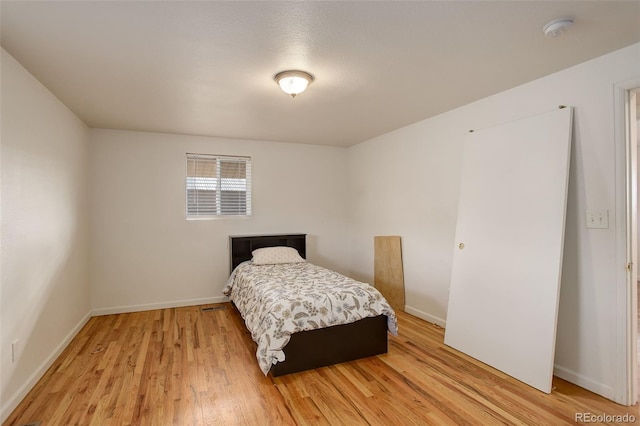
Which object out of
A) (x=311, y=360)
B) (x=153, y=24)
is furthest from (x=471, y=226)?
(x=153, y=24)

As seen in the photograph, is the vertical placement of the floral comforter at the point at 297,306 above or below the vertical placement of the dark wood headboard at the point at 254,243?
below

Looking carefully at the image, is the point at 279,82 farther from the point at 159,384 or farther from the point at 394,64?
the point at 159,384

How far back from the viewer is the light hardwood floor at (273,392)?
200cm

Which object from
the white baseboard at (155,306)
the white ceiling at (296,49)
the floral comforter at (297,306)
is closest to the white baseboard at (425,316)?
the floral comforter at (297,306)

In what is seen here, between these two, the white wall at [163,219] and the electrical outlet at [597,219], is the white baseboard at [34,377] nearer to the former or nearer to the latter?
the white wall at [163,219]

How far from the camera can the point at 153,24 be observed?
1775 mm

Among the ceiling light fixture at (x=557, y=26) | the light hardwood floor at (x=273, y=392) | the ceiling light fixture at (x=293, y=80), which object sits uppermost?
the ceiling light fixture at (x=557, y=26)

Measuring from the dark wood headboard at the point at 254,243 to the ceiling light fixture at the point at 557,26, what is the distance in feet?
11.9

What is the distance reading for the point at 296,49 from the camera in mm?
2080

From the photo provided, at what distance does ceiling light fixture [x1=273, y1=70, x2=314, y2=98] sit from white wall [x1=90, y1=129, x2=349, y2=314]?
2311 millimetres

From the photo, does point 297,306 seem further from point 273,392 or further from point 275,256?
point 275,256

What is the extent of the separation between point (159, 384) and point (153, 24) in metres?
2.41

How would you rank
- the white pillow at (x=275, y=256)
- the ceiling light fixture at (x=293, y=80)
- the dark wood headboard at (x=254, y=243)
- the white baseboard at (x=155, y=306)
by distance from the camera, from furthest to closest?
the dark wood headboard at (x=254, y=243) → the white pillow at (x=275, y=256) → the white baseboard at (x=155, y=306) → the ceiling light fixture at (x=293, y=80)

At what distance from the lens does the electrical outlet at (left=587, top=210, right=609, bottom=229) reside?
7.21 feet
